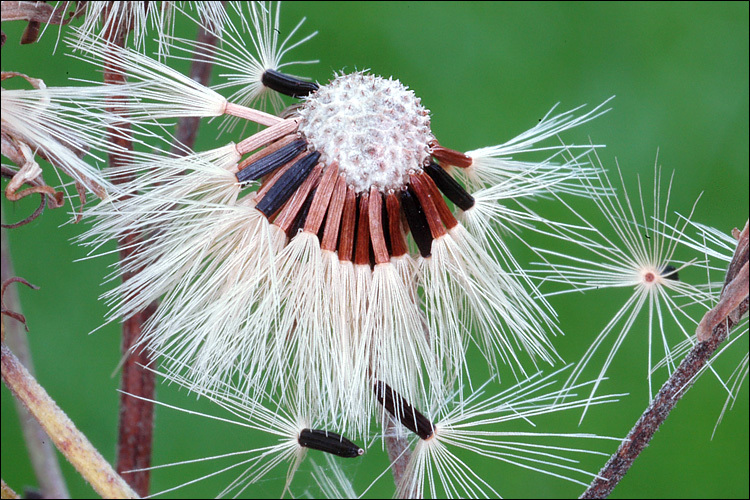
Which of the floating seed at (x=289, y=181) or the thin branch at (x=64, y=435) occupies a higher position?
the floating seed at (x=289, y=181)

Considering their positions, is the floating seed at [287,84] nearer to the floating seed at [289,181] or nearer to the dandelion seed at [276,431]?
the floating seed at [289,181]

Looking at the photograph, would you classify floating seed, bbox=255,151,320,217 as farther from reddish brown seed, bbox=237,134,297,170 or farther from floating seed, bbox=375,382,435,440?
floating seed, bbox=375,382,435,440

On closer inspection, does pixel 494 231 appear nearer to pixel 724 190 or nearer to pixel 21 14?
pixel 21 14

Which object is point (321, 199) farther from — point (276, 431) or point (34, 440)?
point (34, 440)

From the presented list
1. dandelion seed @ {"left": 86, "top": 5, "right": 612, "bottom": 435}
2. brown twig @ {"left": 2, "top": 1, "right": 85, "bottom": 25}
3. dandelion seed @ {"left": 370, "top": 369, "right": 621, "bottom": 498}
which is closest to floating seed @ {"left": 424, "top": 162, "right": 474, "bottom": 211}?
dandelion seed @ {"left": 86, "top": 5, "right": 612, "bottom": 435}

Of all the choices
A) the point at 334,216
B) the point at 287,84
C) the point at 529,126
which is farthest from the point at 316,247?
the point at 529,126

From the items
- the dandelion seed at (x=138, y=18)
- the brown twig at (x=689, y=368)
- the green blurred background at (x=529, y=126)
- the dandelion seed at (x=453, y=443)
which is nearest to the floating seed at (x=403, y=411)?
the dandelion seed at (x=453, y=443)
